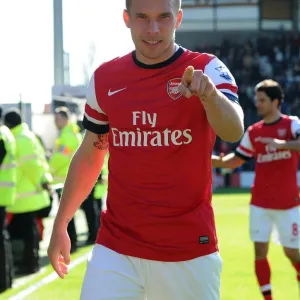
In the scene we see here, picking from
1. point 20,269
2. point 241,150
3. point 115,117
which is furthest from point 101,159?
point 20,269

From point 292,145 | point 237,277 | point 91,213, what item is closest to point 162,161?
point 292,145

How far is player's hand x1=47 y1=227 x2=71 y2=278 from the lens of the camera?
4320mm

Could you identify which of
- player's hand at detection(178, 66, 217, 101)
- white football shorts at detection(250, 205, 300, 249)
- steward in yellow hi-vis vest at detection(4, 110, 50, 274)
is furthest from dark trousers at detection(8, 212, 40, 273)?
player's hand at detection(178, 66, 217, 101)

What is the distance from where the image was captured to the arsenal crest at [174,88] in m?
4.07

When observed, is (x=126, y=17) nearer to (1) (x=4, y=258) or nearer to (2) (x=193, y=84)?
(2) (x=193, y=84)

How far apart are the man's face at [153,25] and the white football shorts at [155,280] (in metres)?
0.99

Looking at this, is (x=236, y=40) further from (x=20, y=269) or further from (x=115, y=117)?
(x=115, y=117)

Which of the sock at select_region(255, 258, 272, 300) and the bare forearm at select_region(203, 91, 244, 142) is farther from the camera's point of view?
the sock at select_region(255, 258, 272, 300)

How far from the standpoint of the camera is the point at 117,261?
4.19 meters

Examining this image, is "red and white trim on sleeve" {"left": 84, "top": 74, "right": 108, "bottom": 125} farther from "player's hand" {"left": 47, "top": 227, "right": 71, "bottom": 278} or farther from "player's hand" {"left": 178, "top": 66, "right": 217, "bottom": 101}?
"player's hand" {"left": 178, "top": 66, "right": 217, "bottom": 101}

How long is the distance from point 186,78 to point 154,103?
0.67 metres

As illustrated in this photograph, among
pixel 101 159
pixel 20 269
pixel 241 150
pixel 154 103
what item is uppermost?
pixel 154 103

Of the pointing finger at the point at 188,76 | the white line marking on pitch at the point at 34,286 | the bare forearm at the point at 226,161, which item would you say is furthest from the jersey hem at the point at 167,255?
the white line marking on pitch at the point at 34,286

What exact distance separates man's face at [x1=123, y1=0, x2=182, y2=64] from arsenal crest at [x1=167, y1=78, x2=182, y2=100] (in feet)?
0.45
